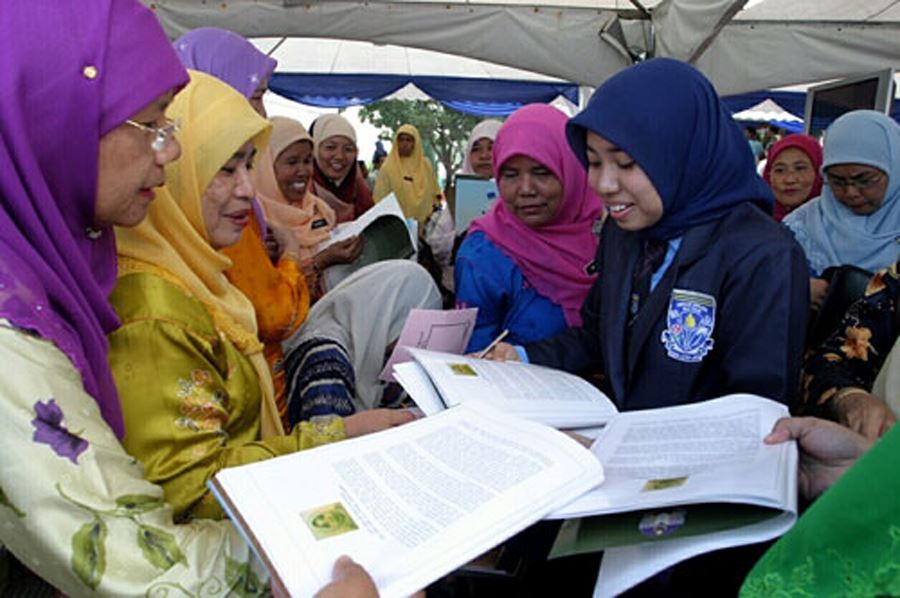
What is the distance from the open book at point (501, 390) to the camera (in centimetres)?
119

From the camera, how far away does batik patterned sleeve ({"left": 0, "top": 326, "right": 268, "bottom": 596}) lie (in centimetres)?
73

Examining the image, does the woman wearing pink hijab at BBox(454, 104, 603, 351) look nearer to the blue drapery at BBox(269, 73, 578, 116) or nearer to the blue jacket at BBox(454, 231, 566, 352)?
the blue jacket at BBox(454, 231, 566, 352)

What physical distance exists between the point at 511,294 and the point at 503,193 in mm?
371

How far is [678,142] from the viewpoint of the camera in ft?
4.80

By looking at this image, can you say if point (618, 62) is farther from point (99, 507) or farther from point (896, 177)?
point (99, 507)

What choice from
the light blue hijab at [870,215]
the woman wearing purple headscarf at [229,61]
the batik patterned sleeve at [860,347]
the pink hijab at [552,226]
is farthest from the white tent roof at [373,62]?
the batik patterned sleeve at [860,347]

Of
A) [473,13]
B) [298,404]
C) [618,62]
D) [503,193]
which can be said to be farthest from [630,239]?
[473,13]

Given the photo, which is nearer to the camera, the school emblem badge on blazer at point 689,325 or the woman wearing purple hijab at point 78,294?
the woman wearing purple hijab at point 78,294

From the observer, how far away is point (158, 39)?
1.05 metres

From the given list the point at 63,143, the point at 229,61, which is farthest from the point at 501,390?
the point at 229,61

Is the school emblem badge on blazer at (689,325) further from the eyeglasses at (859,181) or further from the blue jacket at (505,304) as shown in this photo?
the eyeglasses at (859,181)

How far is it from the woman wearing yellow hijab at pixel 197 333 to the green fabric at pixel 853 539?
86 centimetres

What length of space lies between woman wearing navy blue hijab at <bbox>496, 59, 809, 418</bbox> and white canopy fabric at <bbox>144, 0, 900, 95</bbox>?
73.3 inches

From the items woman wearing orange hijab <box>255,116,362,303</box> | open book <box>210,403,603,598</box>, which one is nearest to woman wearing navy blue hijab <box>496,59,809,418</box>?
open book <box>210,403,603,598</box>
